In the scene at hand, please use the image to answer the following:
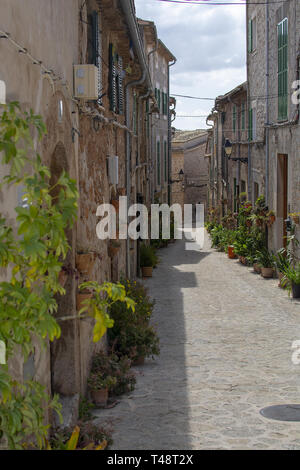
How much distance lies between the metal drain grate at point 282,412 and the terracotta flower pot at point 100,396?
1737mm

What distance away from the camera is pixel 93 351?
26.3ft

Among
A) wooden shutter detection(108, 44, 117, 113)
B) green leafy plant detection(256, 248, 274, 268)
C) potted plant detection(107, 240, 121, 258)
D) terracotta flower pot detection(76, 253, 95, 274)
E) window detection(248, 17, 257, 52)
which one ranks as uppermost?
window detection(248, 17, 257, 52)

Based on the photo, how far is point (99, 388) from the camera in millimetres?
7262

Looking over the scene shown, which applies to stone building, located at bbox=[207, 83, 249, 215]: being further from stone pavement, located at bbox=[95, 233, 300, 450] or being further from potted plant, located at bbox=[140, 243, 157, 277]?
stone pavement, located at bbox=[95, 233, 300, 450]

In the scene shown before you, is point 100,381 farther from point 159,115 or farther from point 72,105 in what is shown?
point 159,115

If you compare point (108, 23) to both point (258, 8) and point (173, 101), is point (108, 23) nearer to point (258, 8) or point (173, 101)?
point (258, 8)

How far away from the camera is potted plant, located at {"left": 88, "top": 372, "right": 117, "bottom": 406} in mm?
7227

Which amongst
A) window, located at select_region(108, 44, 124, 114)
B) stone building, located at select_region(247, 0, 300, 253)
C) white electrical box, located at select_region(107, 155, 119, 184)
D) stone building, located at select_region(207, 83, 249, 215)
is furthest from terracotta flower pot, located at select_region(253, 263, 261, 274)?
white electrical box, located at select_region(107, 155, 119, 184)

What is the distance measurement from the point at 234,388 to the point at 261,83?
12657 millimetres

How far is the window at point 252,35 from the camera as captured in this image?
19.9m

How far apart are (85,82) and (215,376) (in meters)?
4.14

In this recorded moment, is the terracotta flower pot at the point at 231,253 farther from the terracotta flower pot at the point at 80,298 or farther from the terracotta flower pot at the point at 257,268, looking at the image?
the terracotta flower pot at the point at 80,298

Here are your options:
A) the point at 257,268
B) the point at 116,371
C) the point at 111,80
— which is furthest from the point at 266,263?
the point at 116,371

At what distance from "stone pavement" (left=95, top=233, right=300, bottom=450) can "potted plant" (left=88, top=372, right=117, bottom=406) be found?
0.58 ft
